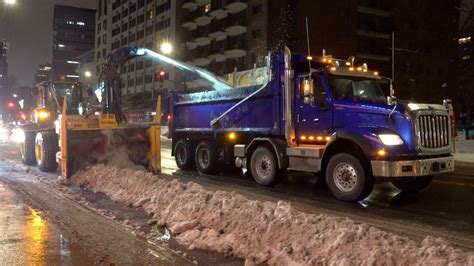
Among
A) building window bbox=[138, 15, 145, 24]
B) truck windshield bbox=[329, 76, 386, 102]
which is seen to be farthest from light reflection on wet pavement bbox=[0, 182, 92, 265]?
building window bbox=[138, 15, 145, 24]

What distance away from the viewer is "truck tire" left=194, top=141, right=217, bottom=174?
45.6ft

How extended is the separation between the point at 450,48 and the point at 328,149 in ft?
98.2

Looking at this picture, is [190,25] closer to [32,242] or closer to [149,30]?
[149,30]

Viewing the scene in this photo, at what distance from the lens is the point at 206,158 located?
14234 mm

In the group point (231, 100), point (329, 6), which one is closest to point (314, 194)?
point (231, 100)

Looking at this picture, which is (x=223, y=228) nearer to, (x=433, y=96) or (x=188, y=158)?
(x=188, y=158)

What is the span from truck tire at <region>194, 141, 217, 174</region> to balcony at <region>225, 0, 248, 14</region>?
42.4 meters

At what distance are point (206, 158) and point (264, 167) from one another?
3112 mm

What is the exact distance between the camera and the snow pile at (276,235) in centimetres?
494

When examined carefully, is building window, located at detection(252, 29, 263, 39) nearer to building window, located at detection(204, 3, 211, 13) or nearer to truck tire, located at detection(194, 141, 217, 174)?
building window, located at detection(204, 3, 211, 13)

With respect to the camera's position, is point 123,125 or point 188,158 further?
point 188,158

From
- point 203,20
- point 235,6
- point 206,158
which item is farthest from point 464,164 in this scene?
point 203,20

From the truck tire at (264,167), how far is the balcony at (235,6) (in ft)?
148

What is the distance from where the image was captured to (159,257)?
573cm
